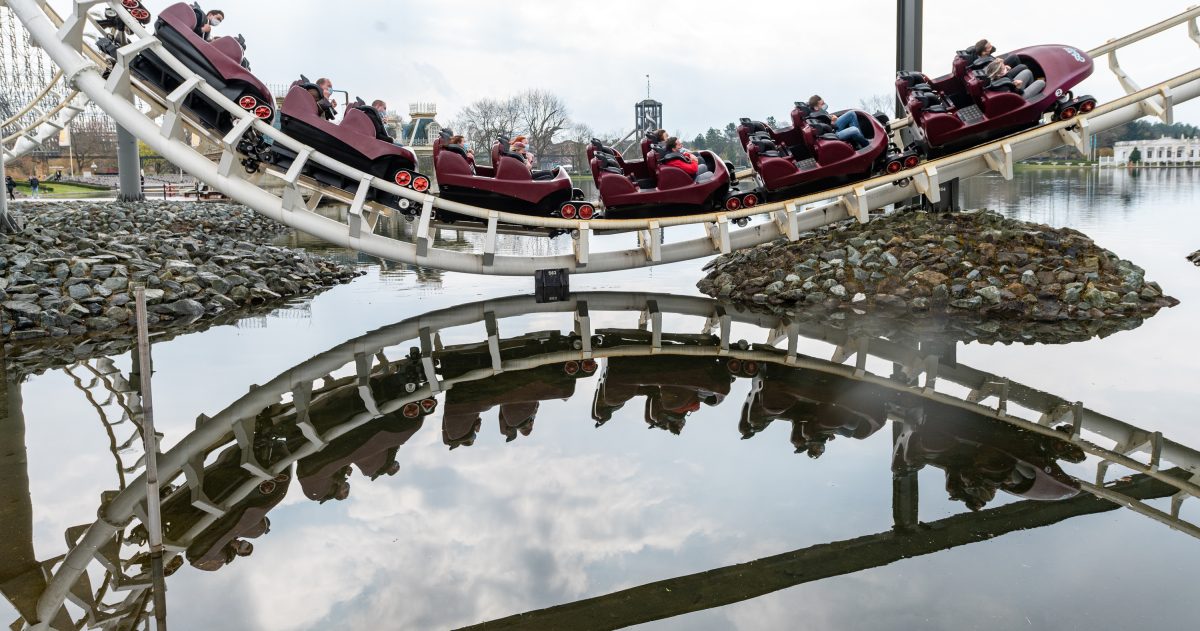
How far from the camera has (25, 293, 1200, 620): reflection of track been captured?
5.01 m

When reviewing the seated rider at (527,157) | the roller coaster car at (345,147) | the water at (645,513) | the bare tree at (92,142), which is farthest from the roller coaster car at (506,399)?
the bare tree at (92,142)

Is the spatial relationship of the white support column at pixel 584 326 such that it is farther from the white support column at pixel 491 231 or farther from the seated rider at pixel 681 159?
the seated rider at pixel 681 159

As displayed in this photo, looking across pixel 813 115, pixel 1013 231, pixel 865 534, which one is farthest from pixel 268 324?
pixel 1013 231

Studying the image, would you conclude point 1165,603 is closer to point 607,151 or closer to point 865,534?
point 865,534

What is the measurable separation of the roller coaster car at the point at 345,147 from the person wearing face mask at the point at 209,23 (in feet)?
3.36

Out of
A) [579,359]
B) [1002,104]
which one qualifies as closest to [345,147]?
[579,359]

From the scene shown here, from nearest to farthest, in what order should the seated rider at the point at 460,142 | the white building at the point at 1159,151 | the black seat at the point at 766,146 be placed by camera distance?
the seated rider at the point at 460,142, the black seat at the point at 766,146, the white building at the point at 1159,151

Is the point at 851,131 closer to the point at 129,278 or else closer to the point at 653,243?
the point at 653,243

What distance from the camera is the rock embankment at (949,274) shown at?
33.8 ft

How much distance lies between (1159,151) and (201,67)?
118 meters

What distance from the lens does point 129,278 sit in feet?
36.2

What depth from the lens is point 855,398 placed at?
693 cm

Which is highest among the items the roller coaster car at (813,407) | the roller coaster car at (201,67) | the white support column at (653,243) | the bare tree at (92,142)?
the bare tree at (92,142)

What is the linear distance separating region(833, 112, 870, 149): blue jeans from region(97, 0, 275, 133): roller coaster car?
6748 mm
